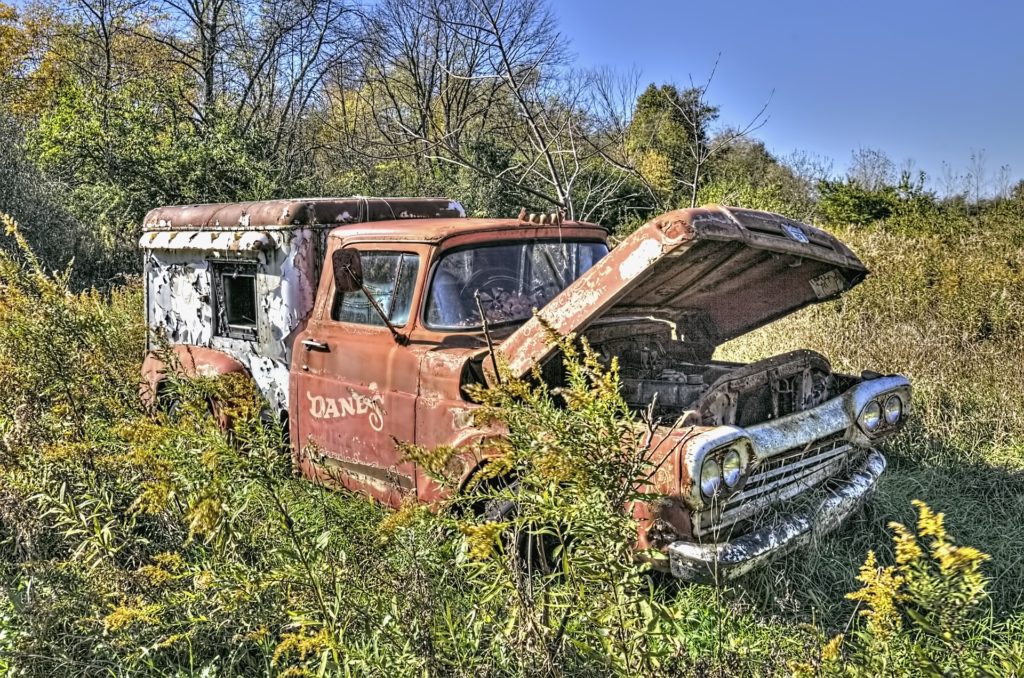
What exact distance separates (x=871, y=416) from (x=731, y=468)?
1.34m

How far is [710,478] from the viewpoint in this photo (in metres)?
2.99

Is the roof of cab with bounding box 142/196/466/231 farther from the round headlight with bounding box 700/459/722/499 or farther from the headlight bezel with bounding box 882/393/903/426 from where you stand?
the headlight bezel with bounding box 882/393/903/426

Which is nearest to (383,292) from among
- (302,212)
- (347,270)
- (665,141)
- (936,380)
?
(347,270)

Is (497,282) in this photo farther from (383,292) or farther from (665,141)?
(665,141)

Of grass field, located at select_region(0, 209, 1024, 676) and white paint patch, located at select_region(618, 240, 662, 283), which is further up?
white paint patch, located at select_region(618, 240, 662, 283)

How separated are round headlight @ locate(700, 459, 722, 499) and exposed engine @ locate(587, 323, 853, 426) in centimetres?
65

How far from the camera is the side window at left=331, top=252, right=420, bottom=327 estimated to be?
157 inches

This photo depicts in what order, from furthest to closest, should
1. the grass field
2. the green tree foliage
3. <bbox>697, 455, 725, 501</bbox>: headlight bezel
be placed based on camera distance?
the green tree foliage → <bbox>697, 455, 725, 501</bbox>: headlight bezel → the grass field

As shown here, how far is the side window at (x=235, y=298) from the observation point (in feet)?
17.0

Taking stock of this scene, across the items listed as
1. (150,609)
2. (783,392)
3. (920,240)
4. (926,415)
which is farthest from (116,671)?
(920,240)

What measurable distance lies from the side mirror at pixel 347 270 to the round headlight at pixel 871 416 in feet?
8.72

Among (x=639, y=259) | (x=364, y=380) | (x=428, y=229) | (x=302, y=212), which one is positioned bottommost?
(x=364, y=380)

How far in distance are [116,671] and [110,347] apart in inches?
76.7

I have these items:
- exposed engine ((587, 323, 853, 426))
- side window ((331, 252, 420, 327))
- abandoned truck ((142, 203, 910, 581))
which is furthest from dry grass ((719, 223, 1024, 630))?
side window ((331, 252, 420, 327))
